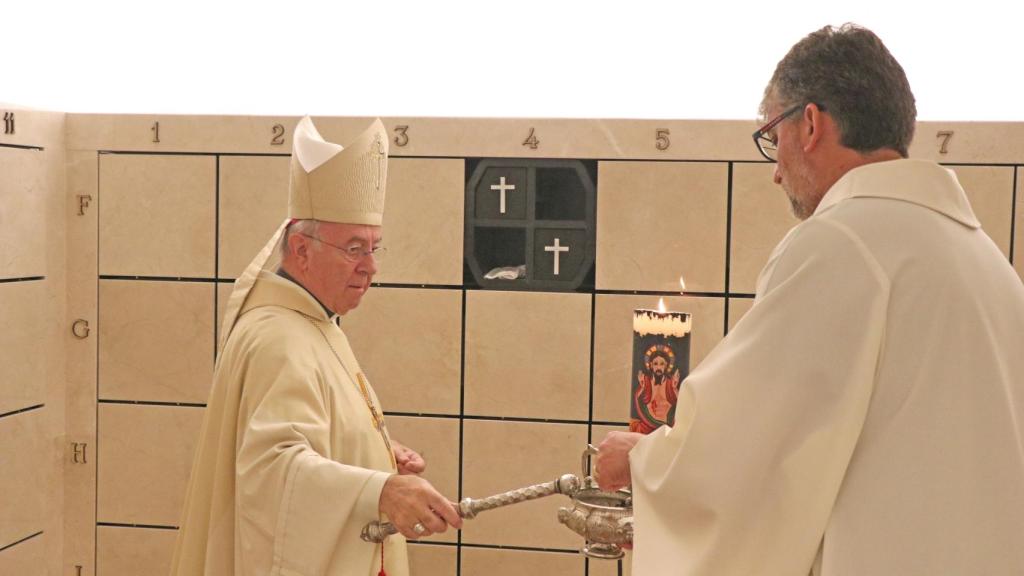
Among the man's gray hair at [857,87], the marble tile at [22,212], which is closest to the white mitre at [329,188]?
the man's gray hair at [857,87]

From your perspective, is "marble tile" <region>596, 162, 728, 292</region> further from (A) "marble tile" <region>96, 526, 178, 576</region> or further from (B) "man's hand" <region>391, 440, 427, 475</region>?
(A) "marble tile" <region>96, 526, 178, 576</region>

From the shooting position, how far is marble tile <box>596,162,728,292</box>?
14.0 feet

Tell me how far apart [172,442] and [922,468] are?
346 cm

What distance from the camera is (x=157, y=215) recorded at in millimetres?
4547

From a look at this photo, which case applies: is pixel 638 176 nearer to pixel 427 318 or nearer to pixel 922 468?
pixel 427 318

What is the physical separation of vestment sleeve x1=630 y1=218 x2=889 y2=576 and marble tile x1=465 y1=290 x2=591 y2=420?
2360 mm

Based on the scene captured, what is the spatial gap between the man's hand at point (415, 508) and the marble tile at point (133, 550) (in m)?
2.42

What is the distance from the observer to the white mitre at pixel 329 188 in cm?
301

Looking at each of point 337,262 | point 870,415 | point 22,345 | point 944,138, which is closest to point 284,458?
point 337,262

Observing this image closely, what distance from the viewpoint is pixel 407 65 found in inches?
185

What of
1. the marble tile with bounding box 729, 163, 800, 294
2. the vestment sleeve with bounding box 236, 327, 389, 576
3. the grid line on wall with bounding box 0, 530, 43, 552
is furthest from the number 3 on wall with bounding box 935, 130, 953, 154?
the grid line on wall with bounding box 0, 530, 43, 552

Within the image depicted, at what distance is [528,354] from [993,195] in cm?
186

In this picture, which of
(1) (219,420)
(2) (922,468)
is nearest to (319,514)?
(1) (219,420)

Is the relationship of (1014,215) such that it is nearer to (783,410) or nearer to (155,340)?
(783,410)
